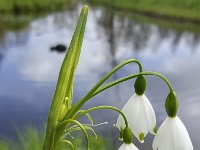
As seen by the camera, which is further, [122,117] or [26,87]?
[26,87]

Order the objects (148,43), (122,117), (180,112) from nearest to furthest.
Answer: (122,117)
(180,112)
(148,43)

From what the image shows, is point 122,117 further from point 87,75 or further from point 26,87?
point 87,75

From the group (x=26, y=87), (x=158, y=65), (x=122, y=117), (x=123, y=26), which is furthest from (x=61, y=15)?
(x=122, y=117)

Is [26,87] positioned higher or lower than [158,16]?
lower

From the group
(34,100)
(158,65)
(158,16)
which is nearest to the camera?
(34,100)

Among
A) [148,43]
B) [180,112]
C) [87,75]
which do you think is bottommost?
[180,112]

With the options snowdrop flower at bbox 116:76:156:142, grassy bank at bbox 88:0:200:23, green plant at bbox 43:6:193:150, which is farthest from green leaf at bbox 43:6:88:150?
grassy bank at bbox 88:0:200:23

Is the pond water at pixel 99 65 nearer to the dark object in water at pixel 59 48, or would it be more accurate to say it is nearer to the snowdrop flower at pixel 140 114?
the dark object in water at pixel 59 48
